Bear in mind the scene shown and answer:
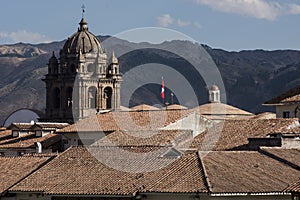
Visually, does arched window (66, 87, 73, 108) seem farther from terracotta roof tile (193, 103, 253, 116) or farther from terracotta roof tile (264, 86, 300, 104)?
terracotta roof tile (264, 86, 300, 104)

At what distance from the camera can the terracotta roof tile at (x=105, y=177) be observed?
49031 millimetres

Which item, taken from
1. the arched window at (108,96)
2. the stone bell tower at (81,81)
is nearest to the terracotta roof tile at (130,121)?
the stone bell tower at (81,81)

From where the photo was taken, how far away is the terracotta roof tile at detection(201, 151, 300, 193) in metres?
47.5

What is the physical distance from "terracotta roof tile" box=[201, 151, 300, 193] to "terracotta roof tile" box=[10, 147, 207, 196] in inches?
26.2

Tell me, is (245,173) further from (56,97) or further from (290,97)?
(56,97)

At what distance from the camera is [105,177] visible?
53.2 m

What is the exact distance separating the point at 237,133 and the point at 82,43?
68855 mm

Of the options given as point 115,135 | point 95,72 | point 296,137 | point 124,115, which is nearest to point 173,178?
point 296,137

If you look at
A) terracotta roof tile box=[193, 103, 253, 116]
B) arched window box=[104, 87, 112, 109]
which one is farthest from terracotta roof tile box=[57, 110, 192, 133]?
arched window box=[104, 87, 112, 109]

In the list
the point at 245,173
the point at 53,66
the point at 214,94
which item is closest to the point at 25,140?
the point at 214,94

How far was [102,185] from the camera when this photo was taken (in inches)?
2041

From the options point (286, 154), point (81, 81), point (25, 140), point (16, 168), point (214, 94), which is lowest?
point (16, 168)

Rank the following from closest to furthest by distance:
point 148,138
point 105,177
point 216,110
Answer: point 105,177, point 148,138, point 216,110

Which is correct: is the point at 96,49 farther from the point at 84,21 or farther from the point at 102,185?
the point at 102,185
